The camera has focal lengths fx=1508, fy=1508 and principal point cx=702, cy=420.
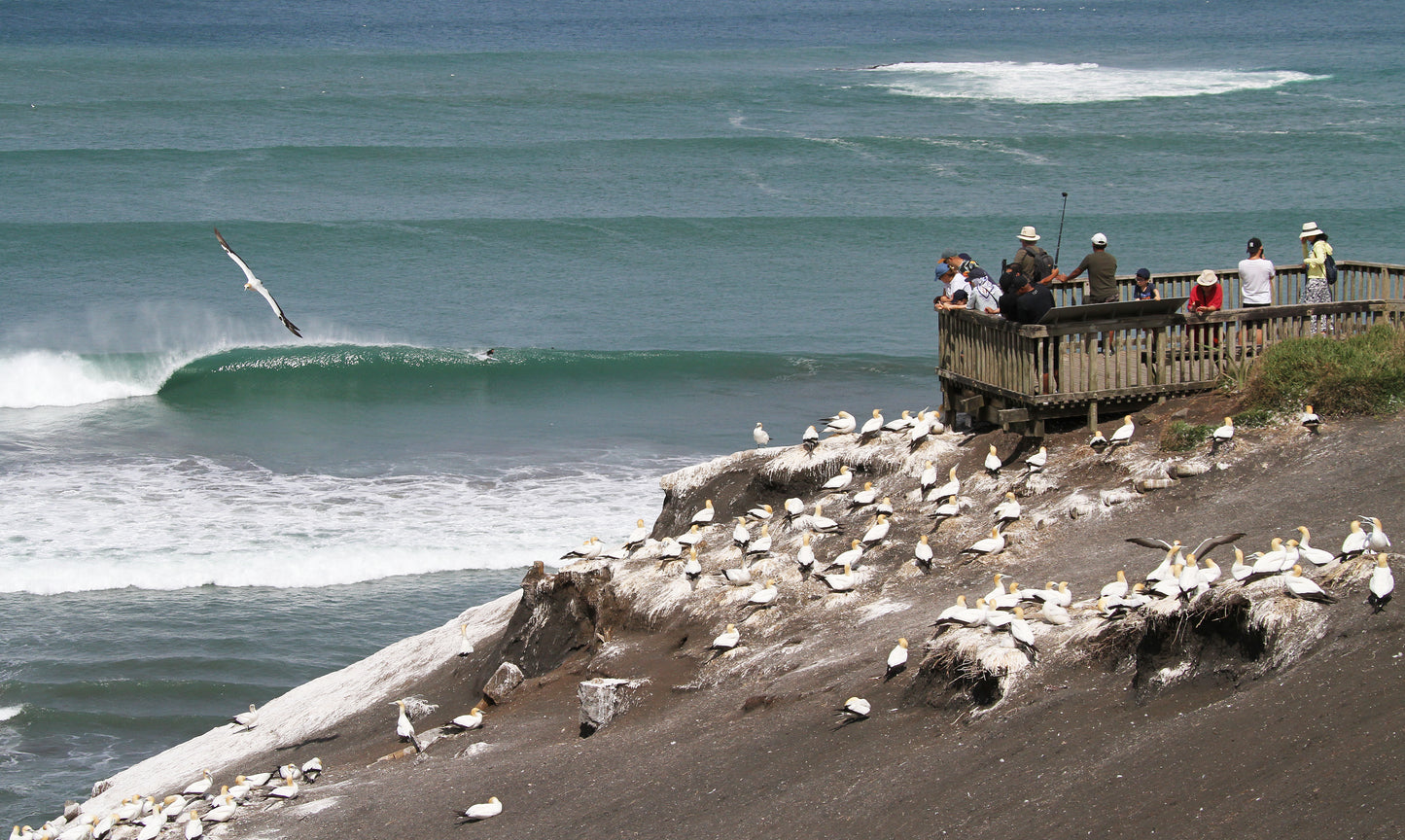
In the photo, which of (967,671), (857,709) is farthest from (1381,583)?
(857,709)

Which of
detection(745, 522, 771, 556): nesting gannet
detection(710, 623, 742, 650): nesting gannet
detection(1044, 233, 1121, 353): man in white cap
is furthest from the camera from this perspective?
detection(1044, 233, 1121, 353): man in white cap

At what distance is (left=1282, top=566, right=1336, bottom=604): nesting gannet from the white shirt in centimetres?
537

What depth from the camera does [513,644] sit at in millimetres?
12797

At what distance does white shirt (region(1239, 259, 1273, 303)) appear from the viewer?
13.1 meters

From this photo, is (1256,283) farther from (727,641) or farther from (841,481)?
(727,641)

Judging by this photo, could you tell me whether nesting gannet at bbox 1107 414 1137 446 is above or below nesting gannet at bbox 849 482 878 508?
above

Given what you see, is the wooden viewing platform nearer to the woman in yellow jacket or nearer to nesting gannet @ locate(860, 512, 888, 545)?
the woman in yellow jacket

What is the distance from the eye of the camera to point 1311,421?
11.6m

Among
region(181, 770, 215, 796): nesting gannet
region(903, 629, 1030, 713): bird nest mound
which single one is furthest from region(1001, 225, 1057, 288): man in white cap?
region(181, 770, 215, 796): nesting gannet

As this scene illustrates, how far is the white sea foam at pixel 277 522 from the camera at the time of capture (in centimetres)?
1888

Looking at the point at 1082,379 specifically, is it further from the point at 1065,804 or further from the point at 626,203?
the point at 626,203

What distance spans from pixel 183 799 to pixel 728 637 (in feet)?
14.1

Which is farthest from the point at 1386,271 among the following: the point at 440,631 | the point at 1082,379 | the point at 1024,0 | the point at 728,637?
the point at 1024,0

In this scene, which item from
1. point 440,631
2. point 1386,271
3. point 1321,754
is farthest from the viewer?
point 440,631
